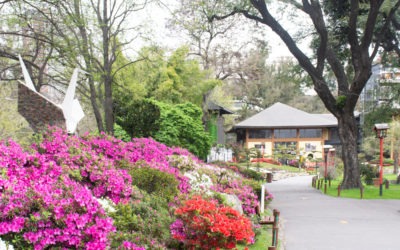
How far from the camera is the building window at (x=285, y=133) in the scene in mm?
57625

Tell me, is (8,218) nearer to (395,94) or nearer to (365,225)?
(365,225)

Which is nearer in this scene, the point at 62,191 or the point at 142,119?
the point at 62,191

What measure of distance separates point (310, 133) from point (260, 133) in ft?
19.6

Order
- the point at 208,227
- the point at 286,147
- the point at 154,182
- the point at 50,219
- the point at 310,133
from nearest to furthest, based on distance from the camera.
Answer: the point at 50,219, the point at 208,227, the point at 154,182, the point at 286,147, the point at 310,133

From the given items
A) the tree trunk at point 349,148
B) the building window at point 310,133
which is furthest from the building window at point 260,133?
the tree trunk at point 349,148

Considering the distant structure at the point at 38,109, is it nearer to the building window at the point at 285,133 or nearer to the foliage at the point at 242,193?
the foliage at the point at 242,193

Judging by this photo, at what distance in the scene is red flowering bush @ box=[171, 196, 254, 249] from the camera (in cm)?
627

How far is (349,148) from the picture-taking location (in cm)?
2373

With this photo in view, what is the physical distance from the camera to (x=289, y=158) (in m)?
53.9

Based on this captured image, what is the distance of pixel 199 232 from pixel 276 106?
180 ft

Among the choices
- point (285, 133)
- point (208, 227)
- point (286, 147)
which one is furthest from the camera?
point (285, 133)

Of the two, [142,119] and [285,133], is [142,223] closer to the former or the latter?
[142,119]

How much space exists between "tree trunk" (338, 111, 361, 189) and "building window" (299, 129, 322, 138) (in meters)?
33.8

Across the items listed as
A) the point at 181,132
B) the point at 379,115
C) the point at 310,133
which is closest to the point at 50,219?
the point at 181,132
